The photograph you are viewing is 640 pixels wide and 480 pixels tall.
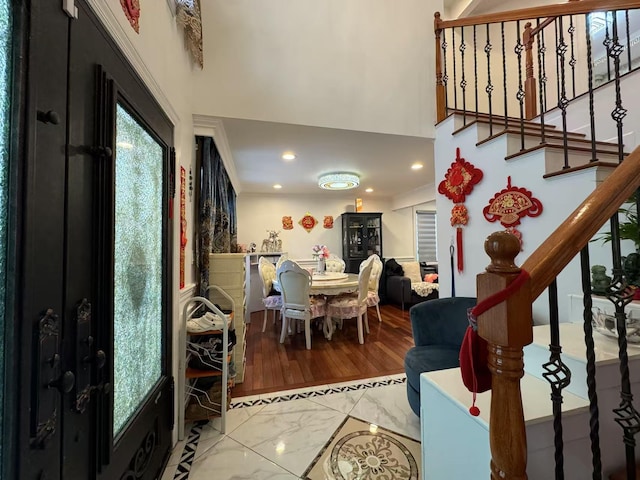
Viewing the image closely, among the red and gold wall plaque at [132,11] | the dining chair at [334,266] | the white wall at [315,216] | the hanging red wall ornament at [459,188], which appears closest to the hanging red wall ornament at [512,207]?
the hanging red wall ornament at [459,188]

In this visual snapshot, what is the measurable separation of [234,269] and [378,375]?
167cm

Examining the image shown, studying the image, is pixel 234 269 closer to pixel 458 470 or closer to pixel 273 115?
pixel 273 115

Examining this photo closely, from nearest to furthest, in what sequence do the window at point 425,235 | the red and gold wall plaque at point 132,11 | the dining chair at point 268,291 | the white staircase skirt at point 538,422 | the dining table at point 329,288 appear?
the white staircase skirt at point 538,422 < the red and gold wall plaque at point 132,11 < the dining table at point 329,288 < the dining chair at point 268,291 < the window at point 425,235

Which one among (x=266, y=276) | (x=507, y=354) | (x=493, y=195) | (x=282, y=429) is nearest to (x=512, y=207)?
(x=493, y=195)

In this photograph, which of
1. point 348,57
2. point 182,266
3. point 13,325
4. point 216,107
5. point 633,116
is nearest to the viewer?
point 13,325

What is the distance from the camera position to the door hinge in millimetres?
738

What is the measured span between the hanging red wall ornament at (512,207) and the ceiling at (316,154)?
1045 mm

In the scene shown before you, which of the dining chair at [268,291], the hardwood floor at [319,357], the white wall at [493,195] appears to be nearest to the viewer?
the white wall at [493,195]

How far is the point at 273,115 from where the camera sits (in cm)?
231

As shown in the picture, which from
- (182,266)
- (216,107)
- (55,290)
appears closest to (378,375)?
(182,266)

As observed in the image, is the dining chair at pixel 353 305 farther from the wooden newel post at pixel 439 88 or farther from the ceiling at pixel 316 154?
the wooden newel post at pixel 439 88

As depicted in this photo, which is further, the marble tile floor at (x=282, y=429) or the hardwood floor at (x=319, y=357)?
the hardwood floor at (x=319, y=357)

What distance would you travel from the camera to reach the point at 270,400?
2.16 m

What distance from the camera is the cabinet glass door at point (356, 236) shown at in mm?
5555
